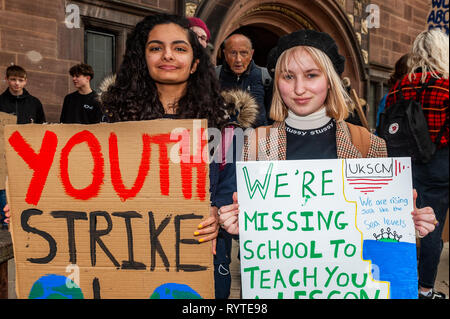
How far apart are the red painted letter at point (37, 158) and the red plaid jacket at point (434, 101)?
2.03 metres

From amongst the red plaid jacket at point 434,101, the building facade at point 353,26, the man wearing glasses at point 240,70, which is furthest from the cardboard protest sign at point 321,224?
the building facade at point 353,26

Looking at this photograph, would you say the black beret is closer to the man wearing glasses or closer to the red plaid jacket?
the red plaid jacket

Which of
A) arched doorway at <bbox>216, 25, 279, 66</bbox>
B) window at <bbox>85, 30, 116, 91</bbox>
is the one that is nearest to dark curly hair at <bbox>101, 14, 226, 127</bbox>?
window at <bbox>85, 30, 116, 91</bbox>

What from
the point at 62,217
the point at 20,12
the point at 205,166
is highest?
the point at 20,12

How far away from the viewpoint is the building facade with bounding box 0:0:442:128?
4316 mm

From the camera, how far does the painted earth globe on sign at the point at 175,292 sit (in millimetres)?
1265

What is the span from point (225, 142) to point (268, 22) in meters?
5.99

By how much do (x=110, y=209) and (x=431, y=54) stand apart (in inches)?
79.9

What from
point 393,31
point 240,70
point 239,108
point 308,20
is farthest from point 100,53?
point 393,31

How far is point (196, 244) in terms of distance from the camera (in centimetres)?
127

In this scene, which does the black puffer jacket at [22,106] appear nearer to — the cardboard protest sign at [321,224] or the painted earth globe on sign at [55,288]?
the painted earth globe on sign at [55,288]

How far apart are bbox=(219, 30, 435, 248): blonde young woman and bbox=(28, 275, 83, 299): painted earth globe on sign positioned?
703 mm

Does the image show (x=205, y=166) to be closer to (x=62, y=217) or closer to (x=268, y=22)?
(x=62, y=217)
